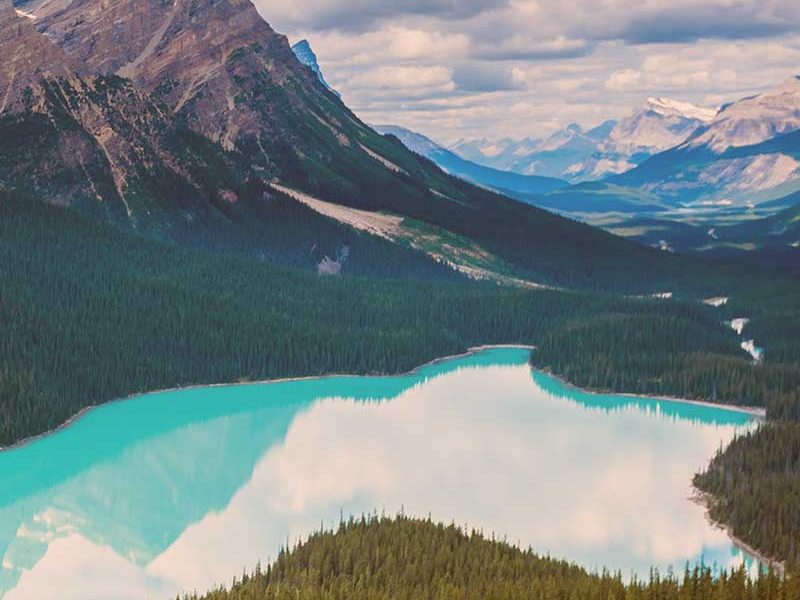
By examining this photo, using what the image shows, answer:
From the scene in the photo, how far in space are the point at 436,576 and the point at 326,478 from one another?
4809cm

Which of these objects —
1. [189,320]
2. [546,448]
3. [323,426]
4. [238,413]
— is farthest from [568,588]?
[189,320]

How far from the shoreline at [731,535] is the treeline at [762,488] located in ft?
1.14

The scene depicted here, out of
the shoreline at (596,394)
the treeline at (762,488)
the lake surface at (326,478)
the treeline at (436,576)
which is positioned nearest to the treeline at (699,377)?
the shoreline at (596,394)

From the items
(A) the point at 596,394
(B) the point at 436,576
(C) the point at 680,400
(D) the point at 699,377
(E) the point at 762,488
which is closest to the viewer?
(B) the point at 436,576

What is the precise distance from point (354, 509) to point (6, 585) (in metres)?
34.4

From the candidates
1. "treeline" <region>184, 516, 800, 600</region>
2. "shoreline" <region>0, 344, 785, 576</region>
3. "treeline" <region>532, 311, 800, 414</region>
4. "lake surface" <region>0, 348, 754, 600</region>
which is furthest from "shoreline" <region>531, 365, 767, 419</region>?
"treeline" <region>184, 516, 800, 600</region>

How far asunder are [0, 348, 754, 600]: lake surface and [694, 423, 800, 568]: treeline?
2630 millimetres

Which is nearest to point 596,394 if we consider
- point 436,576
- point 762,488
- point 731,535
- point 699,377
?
point 699,377

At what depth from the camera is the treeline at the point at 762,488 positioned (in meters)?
103

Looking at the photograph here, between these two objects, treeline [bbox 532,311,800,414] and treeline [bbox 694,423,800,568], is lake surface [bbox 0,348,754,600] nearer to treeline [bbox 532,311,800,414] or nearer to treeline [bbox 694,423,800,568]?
treeline [bbox 694,423,800,568]

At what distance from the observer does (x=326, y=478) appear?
427 feet

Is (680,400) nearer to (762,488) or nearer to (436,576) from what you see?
(762,488)

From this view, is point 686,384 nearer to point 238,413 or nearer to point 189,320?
point 238,413

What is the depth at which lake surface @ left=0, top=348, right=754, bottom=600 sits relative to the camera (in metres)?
104
